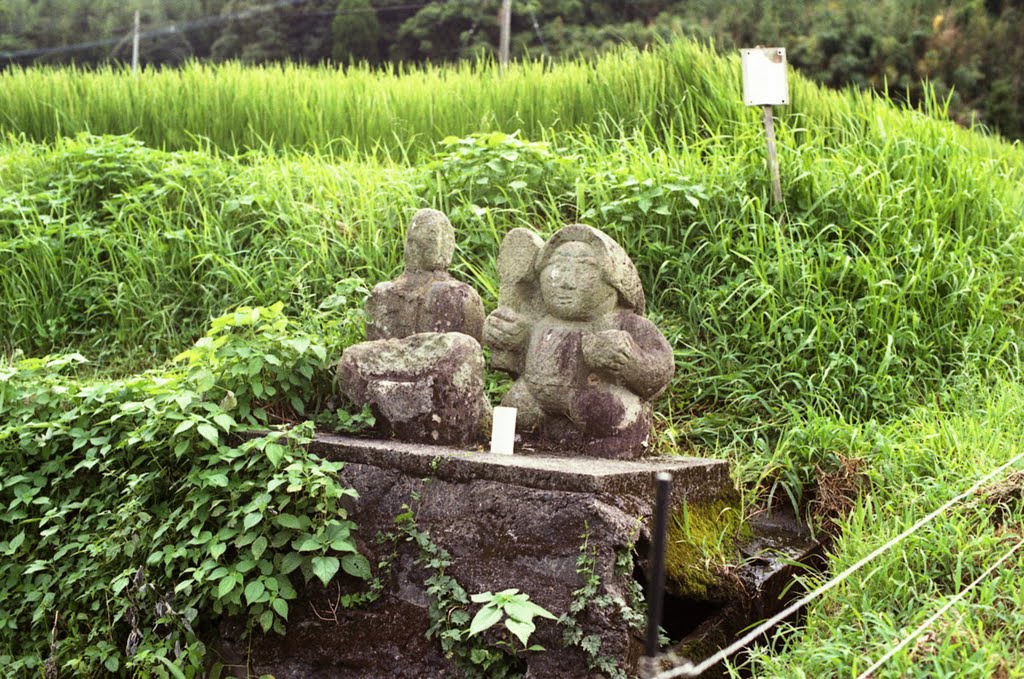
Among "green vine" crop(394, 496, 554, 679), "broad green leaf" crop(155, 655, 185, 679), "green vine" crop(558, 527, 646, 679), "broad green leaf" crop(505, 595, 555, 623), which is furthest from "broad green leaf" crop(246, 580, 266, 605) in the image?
"green vine" crop(558, 527, 646, 679)

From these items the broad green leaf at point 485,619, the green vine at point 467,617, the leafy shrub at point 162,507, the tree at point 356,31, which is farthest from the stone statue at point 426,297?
the tree at point 356,31

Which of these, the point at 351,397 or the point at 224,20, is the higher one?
the point at 224,20

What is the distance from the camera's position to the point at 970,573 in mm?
2842

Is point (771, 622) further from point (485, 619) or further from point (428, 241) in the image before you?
point (428, 241)

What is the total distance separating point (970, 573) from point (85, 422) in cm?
297

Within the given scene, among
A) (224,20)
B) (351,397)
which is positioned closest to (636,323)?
(351,397)

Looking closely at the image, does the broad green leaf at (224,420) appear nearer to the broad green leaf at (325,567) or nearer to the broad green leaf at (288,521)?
the broad green leaf at (288,521)

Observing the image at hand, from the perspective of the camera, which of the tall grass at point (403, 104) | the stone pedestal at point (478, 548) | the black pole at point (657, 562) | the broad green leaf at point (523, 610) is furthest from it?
the tall grass at point (403, 104)

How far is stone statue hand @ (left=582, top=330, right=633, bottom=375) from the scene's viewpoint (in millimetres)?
3143

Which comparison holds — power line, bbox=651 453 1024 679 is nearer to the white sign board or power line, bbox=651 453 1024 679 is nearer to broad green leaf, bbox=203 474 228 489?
broad green leaf, bbox=203 474 228 489

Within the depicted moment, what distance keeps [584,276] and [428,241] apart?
0.67m

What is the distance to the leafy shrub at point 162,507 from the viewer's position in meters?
3.06

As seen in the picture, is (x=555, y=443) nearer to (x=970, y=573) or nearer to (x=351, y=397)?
(x=351, y=397)

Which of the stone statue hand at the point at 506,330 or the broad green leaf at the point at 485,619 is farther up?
the stone statue hand at the point at 506,330
